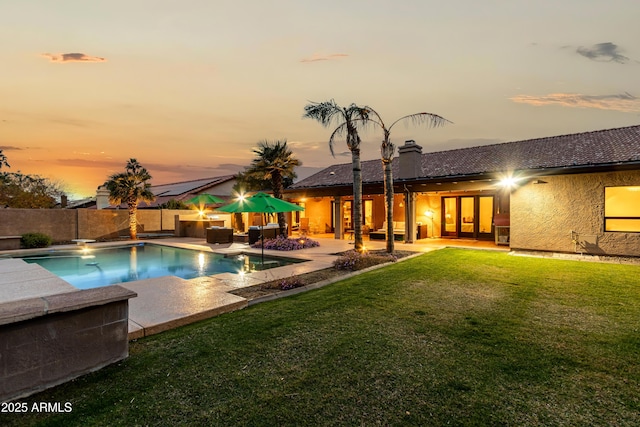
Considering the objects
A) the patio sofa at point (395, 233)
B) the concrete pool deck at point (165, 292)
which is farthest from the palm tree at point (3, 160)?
the patio sofa at point (395, 233)

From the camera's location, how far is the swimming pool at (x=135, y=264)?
9836mm

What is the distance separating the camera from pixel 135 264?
12.2 metres

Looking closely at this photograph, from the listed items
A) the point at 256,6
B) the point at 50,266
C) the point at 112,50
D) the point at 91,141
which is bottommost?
the point at 50,266

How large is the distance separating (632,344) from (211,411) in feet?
17.0

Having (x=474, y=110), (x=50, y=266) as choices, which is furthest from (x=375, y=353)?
(x=474, y=110)

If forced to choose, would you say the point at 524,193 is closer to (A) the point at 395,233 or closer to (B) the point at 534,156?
(B) the point at 534,156

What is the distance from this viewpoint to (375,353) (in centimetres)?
381

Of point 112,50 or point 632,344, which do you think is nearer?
point 632,344

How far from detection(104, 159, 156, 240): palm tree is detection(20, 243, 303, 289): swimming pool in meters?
3.85

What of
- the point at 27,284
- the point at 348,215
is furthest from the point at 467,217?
the point at 27,284

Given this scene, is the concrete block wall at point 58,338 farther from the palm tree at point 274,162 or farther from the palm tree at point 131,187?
the palm tree at point 131,187

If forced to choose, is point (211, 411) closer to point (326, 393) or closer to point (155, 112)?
point (326, 393)

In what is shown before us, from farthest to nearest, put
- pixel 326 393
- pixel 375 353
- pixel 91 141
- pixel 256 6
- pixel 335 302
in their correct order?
pixel 91 141, pixel 256 6, pixel 335 302, pixel 375 353, pixel 326 393

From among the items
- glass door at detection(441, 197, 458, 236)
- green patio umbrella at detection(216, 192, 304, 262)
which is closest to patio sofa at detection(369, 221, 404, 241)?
glass door at detection(441, 197, 458, 236)
